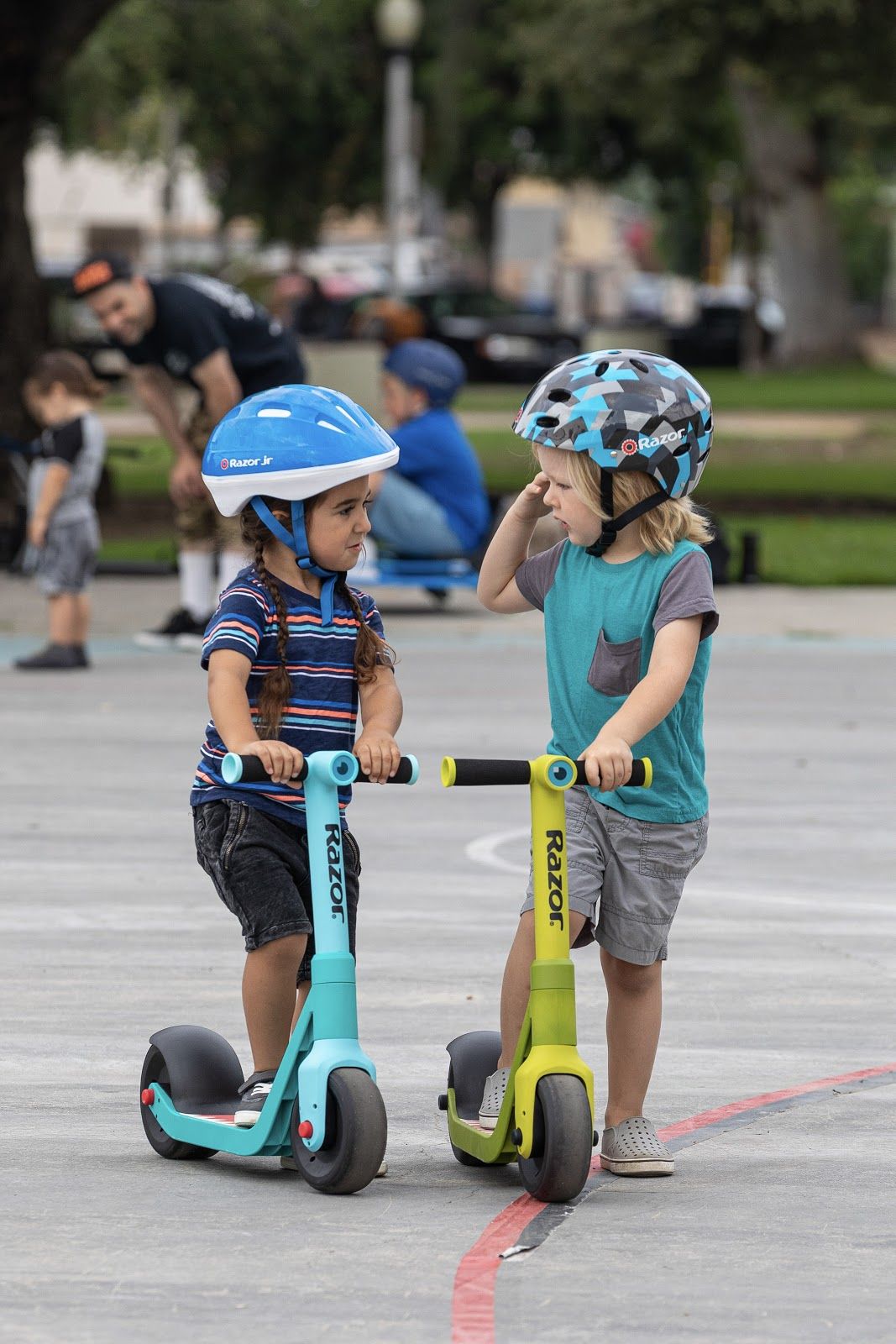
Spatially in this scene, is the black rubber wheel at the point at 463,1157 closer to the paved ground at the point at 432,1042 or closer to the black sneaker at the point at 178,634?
the paved ground at the point at 432,1042

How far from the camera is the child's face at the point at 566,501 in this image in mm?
4734

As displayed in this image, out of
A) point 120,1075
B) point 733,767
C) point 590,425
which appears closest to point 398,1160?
point 120,1075

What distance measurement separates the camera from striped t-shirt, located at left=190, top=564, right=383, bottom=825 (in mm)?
4711

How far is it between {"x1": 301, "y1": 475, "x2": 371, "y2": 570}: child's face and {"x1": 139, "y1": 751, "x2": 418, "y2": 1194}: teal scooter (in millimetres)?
469

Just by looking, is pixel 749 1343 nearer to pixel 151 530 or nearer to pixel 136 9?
pixel 151 530

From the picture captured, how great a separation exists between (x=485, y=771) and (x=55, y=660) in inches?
311

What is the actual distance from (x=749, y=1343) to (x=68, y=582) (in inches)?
328

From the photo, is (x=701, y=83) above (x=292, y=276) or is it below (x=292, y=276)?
above

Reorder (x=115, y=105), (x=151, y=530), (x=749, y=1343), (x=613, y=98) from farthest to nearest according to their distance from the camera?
1. (x=115, y=105)
2. (x=613, y=98)
3. (x=151, y=530)
4. (x=749, y=1343)

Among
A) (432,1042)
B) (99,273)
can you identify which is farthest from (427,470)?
(432,1042)

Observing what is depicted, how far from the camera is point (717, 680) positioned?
11.9m

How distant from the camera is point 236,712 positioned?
15.0ft

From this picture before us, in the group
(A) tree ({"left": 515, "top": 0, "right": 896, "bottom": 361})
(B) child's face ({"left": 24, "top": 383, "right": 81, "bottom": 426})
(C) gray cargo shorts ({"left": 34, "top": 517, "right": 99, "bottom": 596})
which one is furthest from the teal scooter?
(A) tree ({"left": 515, "top": 0, "right": 896, "bottom": 361})

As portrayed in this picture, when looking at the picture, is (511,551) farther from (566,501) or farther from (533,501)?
(566,501)
